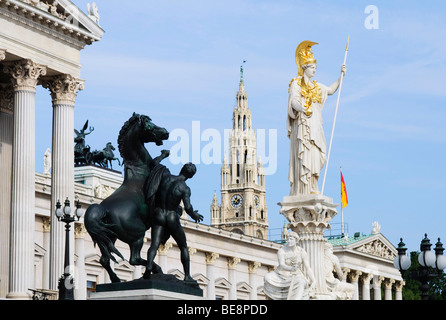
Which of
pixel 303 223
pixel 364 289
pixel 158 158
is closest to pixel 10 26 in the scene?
pixel 303 223

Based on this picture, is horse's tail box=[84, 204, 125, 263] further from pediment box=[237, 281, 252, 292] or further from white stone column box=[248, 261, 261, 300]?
white stone column box=[248, 261, 261, 300]

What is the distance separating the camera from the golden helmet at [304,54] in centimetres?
2175

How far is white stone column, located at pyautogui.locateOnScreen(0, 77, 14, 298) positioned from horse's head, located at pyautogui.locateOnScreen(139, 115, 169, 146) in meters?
26.8

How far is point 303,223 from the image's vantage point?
20.9m

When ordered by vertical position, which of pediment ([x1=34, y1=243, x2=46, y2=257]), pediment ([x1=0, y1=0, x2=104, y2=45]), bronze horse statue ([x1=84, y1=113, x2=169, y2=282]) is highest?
pediment ([x1=0, y1=0, x2=104, y2=45])

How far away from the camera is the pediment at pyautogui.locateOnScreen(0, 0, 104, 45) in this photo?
139 ft

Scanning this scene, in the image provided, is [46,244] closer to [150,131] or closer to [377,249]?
[150,131]

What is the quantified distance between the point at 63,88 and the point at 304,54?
24.1m

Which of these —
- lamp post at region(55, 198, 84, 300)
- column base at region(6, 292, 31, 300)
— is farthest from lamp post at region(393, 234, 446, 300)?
column base at region(6, 292, 31, 300)

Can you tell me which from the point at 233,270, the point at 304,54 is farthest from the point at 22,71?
the point at 233,270

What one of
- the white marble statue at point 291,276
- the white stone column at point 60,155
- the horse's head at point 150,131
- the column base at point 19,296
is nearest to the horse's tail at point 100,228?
the horse's head at point 150,131

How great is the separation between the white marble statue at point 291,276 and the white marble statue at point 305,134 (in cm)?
122
